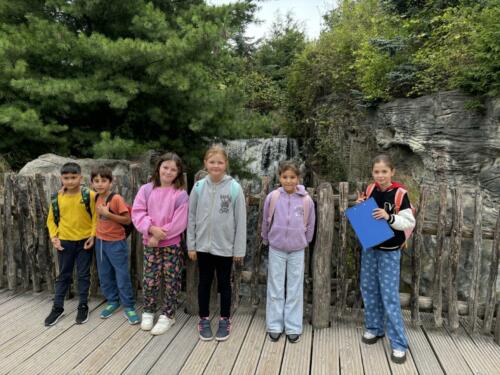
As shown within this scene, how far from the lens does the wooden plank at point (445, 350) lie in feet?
8.38

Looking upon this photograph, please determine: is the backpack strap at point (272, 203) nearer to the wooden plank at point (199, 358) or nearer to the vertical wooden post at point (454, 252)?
the wooden plank at point (199, 358)

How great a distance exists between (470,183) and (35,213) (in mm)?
6398

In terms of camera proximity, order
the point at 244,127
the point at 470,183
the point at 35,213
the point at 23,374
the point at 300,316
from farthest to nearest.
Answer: the point at 244,127 < the point at 470,183 < the point at 35,213 < the point at 300,316 < the point at 23,374

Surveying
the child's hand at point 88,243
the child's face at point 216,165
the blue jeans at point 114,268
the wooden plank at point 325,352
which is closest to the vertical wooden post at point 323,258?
the wooden plank at point 325,352

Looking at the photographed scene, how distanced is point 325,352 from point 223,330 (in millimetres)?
843

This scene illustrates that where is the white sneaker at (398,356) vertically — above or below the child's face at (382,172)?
below

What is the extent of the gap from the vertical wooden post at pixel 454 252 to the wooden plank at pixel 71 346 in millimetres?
2927

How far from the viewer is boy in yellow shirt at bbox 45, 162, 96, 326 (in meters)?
3.19

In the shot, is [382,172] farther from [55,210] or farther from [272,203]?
[55,210]

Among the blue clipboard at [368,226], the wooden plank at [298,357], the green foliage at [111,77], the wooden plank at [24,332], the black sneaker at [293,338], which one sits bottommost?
the wooden plank at [24,332]

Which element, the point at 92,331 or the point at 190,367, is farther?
the point at 92,331

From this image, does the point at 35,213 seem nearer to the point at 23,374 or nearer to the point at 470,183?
the point at 23,374

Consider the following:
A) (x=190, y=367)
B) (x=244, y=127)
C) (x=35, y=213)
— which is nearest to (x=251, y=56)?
(x=244, y=127)

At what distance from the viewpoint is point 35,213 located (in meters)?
3.72
